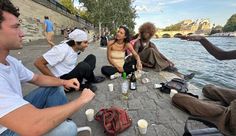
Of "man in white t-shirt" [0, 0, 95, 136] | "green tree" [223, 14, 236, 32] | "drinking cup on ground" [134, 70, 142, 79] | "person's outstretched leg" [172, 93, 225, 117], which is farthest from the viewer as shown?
"green tree" [223, 14, 236, 32]

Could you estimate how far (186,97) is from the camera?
3945 mm

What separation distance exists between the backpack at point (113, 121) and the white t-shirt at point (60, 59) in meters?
1.29

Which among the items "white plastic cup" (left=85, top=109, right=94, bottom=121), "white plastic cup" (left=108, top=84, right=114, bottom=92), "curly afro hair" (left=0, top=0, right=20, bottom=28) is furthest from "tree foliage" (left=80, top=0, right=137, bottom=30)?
"curly afro hair" (left=0, top=0, right=20, bottom=28)

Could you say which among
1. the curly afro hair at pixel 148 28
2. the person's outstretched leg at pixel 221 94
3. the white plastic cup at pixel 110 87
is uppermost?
the curly afro hair at pixel 148 28

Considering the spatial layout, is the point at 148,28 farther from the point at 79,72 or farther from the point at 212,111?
the point at 212,111

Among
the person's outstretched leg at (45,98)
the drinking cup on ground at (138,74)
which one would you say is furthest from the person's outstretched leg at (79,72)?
the person's outstretched leg at (45,98)

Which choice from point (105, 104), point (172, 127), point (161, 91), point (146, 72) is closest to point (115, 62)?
point (146, 72)

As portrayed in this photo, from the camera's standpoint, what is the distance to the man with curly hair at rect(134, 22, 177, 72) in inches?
286

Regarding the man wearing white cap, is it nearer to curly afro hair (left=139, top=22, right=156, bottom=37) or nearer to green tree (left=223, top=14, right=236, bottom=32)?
curly afro hair (left=139, top=22, right=156, bottom=37)

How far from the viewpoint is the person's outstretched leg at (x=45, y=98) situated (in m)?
2.67

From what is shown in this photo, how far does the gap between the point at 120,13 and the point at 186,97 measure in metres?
26.7

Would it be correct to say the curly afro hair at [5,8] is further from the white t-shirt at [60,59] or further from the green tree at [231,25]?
the green tree at [231,25]

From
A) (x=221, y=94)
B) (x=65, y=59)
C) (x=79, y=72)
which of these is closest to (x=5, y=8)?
(x=65, y=59)

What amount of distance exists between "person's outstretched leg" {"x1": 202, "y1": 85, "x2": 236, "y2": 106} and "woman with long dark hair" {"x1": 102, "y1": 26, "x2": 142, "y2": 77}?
2.10 m
